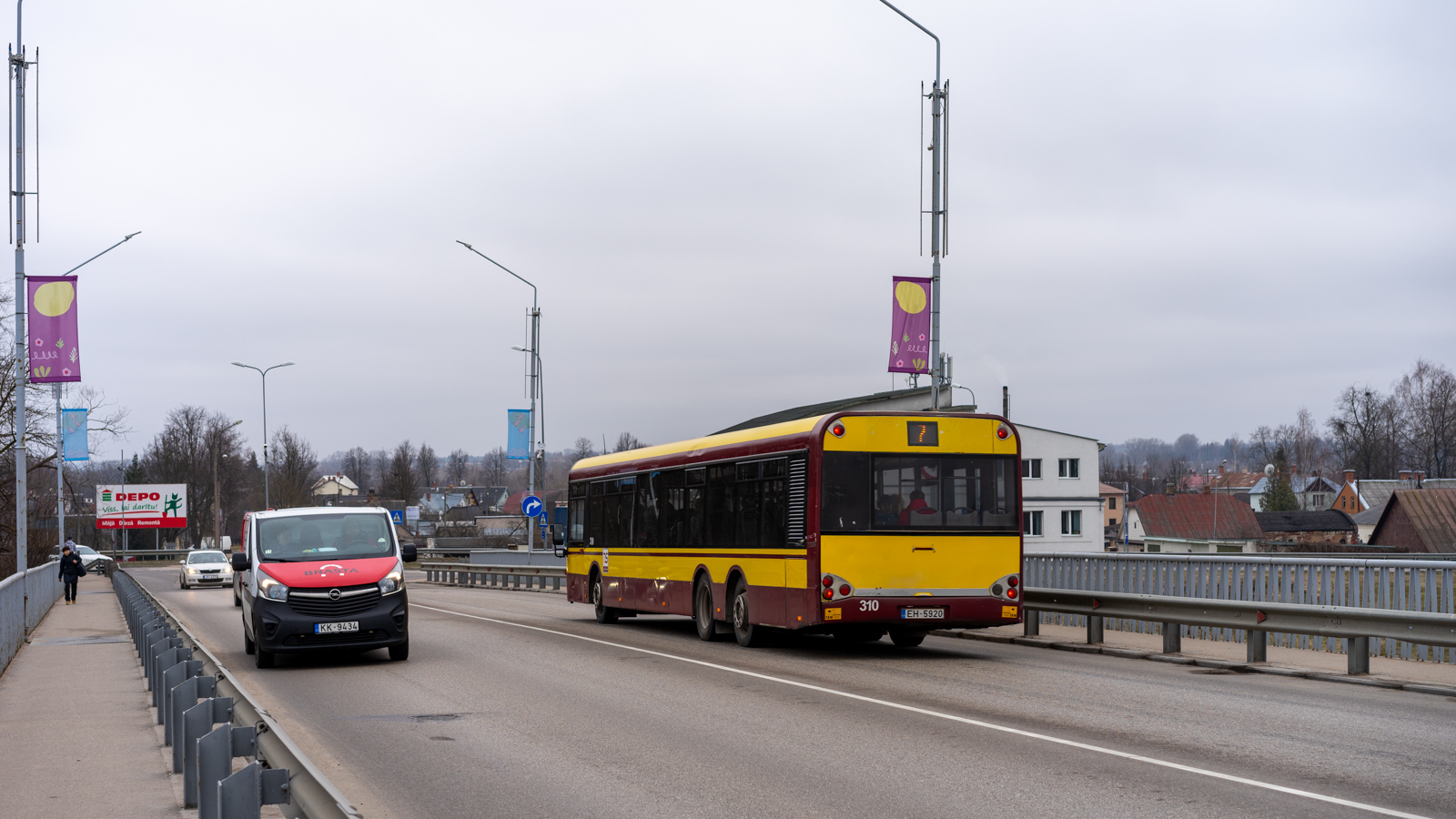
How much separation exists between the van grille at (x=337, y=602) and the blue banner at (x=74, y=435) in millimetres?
29613

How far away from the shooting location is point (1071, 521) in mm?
75938

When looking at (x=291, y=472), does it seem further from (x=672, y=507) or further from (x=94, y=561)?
(x=672, y=507)

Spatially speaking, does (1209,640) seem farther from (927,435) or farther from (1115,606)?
(927,435)

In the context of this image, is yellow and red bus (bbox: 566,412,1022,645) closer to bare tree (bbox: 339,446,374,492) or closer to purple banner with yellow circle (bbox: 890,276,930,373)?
purple banner with yellow circle (bbox: 890,276,930,373)

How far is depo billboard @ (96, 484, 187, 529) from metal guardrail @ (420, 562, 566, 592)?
126ft

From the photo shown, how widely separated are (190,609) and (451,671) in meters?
20.4

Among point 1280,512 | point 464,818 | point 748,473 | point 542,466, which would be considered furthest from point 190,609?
point 1280,512

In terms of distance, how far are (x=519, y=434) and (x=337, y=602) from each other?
25993 millimetres

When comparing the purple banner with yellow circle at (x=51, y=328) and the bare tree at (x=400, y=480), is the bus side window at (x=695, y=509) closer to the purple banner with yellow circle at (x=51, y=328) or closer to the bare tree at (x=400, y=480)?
the purple banner with yellow circle at (x=51, y=328)

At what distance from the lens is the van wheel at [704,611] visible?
19.8 m

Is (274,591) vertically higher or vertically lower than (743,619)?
higher

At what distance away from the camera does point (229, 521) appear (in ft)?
422

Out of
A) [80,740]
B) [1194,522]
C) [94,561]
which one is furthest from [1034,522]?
[80,740]

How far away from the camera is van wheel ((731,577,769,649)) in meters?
18.5
